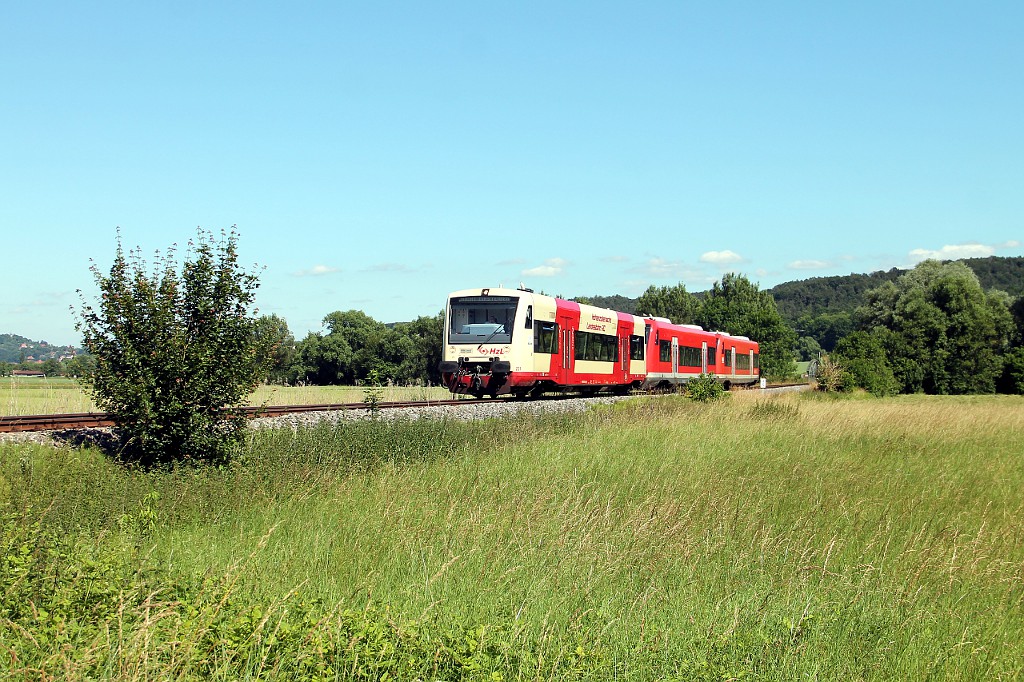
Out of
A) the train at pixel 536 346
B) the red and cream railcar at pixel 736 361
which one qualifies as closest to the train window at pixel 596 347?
the train at pixel 536 346

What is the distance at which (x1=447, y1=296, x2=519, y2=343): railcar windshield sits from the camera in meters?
24.6

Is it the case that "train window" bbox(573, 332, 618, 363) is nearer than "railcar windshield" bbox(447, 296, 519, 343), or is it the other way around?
"railcar windshield" bbox(447, 296, 519, 343)

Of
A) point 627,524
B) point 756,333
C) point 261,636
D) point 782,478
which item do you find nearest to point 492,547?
point 627,524

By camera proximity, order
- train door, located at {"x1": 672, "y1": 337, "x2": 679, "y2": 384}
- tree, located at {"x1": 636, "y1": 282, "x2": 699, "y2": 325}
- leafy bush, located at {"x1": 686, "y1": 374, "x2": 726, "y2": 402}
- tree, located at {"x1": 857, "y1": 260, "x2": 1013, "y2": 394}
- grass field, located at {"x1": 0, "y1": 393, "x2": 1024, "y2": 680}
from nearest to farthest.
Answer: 1. grass field, located at {"x1": 0, "y1": 393, "x2": 1024, "y2": 680}
2. leafy bush, located at {"x1": 686, "y1": 374, "x2": 726, "y2": 402}
3. train door, located at {"x1": 672, "y1": 337, "x2": 679, "y2": 384}
4. tree, located at {"x1": 857, "y1": 260, "x2": 1013, "y2": 394}
5. tree, located at {"x1": 636, "y1": 282, "x2": 699, "y2": 325}

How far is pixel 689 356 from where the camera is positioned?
1553 inches

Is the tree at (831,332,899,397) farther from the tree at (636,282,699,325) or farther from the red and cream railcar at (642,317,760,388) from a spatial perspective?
the tree at (636,282,699,325)

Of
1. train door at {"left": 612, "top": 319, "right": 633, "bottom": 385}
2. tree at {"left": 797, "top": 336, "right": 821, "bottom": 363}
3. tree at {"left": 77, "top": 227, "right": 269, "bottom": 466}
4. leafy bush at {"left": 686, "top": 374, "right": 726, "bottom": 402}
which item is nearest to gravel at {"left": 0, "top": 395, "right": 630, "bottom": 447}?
tree at {"left": 77, "top": 227, "right": 269, "bottom": 466}

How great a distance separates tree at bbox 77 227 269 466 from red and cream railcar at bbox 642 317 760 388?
24.2 meters

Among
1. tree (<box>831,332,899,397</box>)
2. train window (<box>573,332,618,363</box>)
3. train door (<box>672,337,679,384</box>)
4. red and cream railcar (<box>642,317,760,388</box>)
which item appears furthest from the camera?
tree (<box>831,332,899,397</box>)

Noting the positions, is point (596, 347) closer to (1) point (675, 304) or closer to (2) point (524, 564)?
(2) point (524, 564)

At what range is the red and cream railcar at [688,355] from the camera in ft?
117

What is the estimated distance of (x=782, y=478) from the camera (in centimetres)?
1169

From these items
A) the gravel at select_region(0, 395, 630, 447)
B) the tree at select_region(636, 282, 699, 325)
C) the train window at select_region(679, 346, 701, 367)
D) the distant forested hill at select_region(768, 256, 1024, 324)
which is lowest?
the gravel at select_region(0, 395, 630, 447)

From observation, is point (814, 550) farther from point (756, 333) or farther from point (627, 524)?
point (756, 333)
